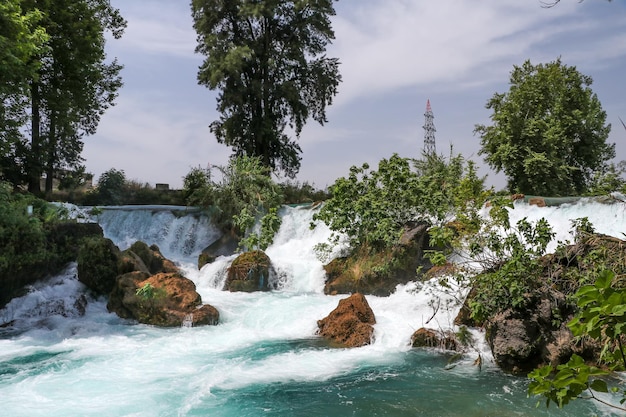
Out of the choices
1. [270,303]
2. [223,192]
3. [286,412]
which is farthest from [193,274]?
[286,412]

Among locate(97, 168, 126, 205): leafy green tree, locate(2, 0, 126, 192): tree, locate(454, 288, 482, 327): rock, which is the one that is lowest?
locate(454, 288, 482, 327): rock

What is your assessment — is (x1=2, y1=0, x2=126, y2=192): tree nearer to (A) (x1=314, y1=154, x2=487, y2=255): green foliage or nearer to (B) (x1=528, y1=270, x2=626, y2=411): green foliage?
(A) (x1=314, y1=154, x2=487, y2=255): green foliage

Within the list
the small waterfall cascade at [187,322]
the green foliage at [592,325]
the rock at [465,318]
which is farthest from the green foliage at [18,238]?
the green foliage at [592,325]

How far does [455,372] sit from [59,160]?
27.3m

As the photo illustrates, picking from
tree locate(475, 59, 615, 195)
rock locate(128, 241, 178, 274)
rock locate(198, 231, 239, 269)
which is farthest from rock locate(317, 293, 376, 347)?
tree locate(475, 59, 615, 195)

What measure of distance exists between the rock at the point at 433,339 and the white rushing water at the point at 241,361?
20 cm

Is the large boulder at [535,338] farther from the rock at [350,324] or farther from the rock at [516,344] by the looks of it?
the rock at [350,324]

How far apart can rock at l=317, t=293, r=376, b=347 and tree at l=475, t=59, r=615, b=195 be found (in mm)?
18769

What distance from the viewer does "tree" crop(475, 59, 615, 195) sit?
2588cm

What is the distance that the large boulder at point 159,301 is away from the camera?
1112 centimetres

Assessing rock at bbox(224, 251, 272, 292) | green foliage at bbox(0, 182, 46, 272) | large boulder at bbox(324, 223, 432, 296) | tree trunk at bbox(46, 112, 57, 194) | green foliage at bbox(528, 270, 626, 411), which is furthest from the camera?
tree trunk at bbox(46, 112, 57, 194)

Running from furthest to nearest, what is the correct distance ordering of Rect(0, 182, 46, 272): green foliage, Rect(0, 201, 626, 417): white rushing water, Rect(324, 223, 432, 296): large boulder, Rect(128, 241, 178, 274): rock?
Rect(128, 241, 178, 274): rock < Rect(324, 223, 432, 296): large boulder < Rect(0, 182, 46, 272): green foliage < Rect(0, 201, 626, 417): white rushing water

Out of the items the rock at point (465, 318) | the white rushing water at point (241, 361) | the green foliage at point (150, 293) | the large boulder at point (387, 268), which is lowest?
the white rushing water at point (241, 361)

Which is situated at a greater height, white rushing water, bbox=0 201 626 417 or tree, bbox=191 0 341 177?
tree, bbox=191 0 341 177
